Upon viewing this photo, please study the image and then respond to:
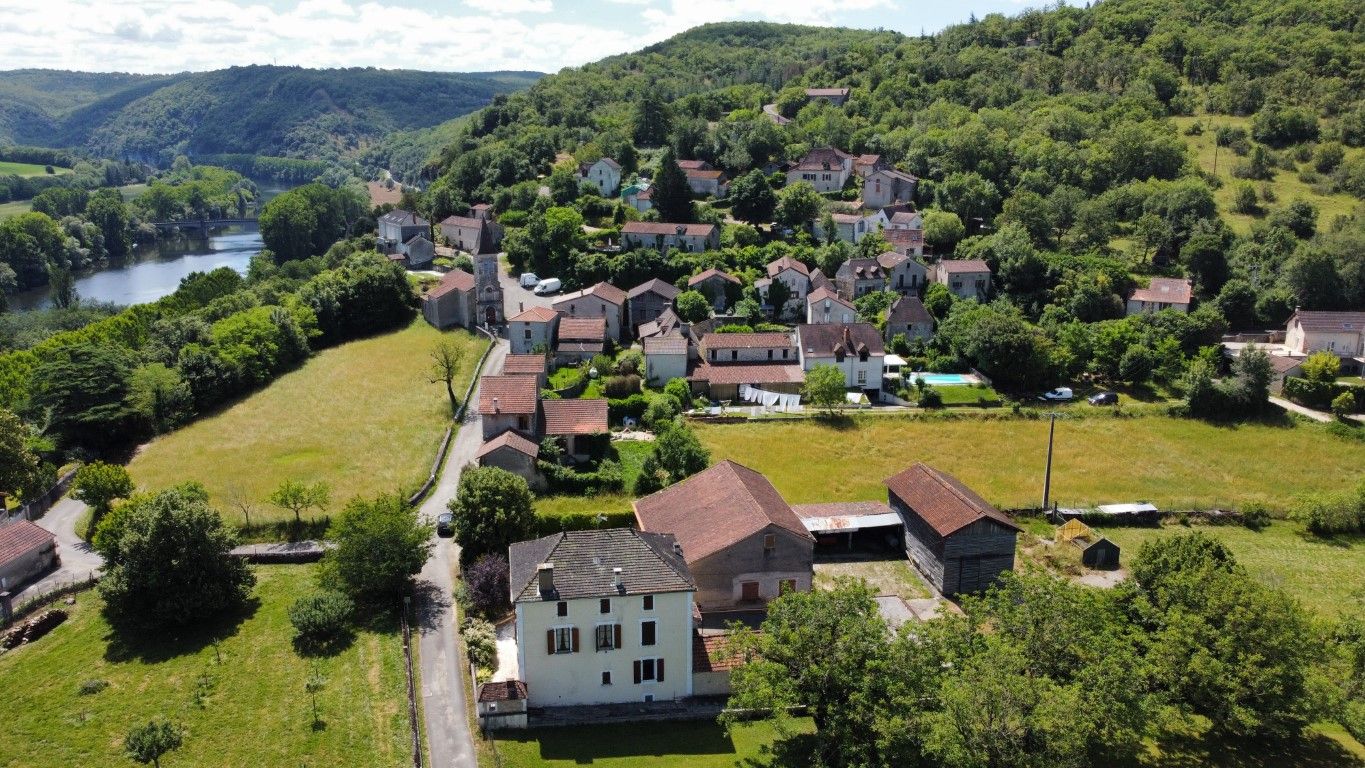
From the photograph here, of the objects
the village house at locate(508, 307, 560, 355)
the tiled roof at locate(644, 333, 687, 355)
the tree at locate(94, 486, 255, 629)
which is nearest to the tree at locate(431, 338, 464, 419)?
the village house at locate(508, 307, 560, 355)

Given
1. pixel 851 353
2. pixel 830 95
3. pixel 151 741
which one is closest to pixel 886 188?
pixel 851 353

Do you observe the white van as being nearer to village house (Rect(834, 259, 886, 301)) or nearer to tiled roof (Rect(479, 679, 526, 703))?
village house (Rect(834, 259, 886, 301))

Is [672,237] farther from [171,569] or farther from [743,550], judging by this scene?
[171,569]

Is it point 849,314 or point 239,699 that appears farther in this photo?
point 849,314

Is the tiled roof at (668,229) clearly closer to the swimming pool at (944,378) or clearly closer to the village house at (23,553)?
the swimming pool at (944,378)

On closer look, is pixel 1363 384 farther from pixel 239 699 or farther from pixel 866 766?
pixel 239 699

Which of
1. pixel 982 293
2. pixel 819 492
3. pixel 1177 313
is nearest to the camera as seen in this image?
pixel 819 492

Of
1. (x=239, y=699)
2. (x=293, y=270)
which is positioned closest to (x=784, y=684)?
(x=239, y=699)
